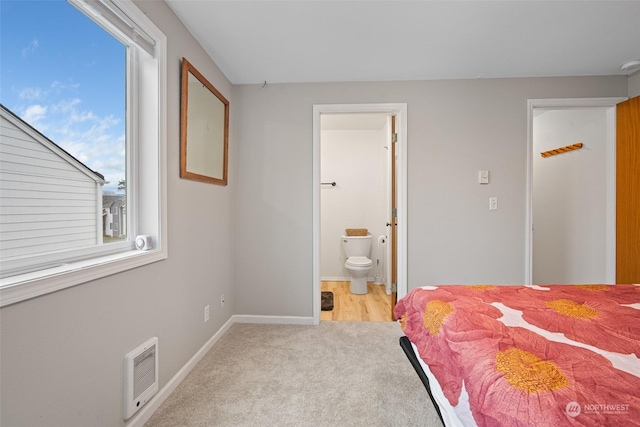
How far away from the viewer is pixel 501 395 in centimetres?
66

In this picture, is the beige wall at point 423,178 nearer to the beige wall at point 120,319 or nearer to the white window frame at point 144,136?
the beige wall at point 120,319

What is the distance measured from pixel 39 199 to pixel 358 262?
9.98 ft

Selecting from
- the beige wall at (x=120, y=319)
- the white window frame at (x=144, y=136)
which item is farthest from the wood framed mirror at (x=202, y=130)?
the white window frame at (x=144, y=136)

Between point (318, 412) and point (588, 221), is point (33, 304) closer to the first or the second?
point (318, 412)

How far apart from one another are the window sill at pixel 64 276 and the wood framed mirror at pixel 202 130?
0.63 m

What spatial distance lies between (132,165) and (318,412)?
66.9 inches

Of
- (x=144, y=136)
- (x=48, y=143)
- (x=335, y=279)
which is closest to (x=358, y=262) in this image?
(x=335, y=279)

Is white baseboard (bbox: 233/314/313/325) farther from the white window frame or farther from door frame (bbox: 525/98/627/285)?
door frame (bbox: 525/98/627/285)

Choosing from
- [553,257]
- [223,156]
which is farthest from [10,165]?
[553,257]

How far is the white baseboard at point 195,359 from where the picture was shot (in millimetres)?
1314

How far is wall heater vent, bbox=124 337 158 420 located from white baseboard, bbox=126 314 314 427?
7 cm

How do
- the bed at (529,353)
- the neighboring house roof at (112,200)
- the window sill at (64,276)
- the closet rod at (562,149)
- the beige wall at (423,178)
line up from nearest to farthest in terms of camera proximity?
1. the bed at (529,353)
2. the window sill at (64,276)
3. the neighboring house roof at (112,200)
4. the beige wall at (423,178)
5. the closet rod at (562,149)

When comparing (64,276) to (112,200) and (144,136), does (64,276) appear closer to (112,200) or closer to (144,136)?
(112,200)

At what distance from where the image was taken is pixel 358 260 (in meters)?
3.54
